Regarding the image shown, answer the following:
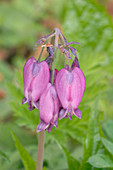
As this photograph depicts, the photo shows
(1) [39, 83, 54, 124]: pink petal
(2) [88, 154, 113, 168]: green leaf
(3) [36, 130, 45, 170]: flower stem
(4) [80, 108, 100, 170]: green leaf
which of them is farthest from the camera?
(4) [80, 108, 100, 170]: green leaf

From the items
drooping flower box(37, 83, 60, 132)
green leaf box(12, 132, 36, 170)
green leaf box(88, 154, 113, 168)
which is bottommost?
green leaf box(88, 154, 113, 168)

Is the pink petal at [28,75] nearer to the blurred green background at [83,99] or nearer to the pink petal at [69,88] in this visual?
the pink petal at [69,88]

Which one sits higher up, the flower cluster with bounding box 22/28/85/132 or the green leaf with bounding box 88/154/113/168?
the flower cluster with bounding box 22/28/85/132

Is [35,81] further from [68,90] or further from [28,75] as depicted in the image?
[68,90]

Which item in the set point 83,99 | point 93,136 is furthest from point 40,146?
point 83,99

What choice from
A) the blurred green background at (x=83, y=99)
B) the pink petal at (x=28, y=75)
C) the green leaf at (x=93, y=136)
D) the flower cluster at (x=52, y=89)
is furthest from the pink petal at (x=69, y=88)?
the green leaf at (x=93, y=136)

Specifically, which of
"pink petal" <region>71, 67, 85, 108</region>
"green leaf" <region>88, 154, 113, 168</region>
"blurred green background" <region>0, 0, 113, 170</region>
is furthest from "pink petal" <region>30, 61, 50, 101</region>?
"green leaf" <region>88, 154, 113, 168</region>

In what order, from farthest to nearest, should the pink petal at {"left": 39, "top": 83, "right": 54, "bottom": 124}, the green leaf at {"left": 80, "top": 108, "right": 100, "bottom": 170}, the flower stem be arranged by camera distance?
the green leaf at {"left": 80, "top": 108, "right": 100, "bottom": 170}
the flower stem
the pink petal at {"left": 39, "top": 83, "right": 54, "bottom": 124}

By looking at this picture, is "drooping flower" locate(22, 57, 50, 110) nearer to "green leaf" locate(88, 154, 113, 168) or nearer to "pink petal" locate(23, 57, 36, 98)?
"pink petal" locate(23, 57, 36, 98)
